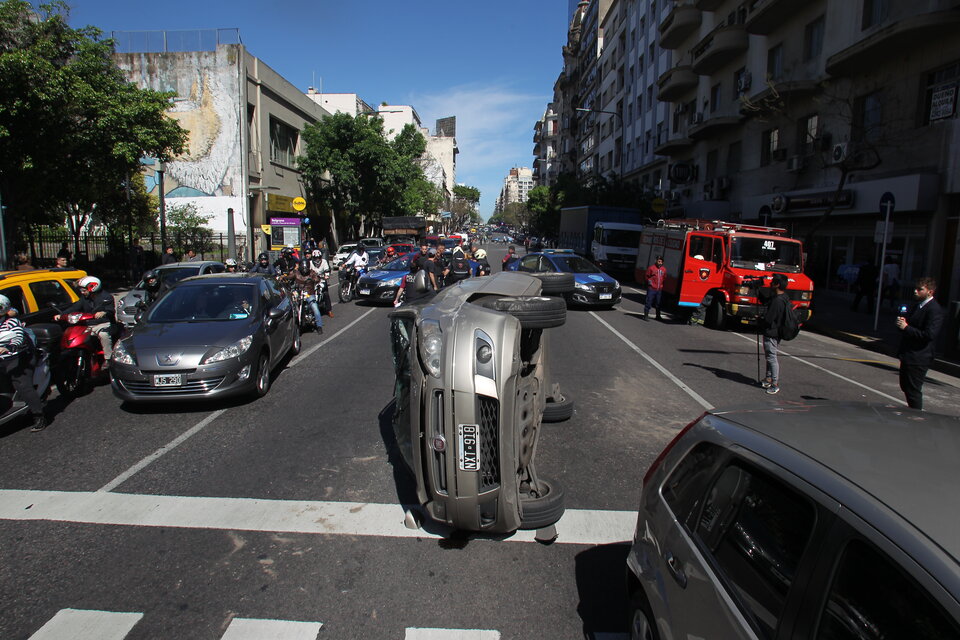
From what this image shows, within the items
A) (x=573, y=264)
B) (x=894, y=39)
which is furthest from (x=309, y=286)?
(x=894, y=39)

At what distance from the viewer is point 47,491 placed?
5133 millimetres

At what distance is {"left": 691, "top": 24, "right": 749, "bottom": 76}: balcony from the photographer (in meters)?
27.9

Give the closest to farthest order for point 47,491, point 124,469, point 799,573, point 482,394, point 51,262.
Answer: point 799,573 < point 482,394 < point 47,491 < point 124,469 < point 51,262

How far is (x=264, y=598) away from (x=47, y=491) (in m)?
2.79

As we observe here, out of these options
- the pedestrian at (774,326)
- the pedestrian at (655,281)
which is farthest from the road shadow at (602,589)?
the pedestrian at (655,281)

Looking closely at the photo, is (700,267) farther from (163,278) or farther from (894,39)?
(163,278)

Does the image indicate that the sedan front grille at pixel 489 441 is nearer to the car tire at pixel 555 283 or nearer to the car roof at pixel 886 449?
the car roof at pixel 886 449

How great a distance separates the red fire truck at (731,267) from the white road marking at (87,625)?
13.8 m

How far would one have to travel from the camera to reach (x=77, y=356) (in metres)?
8.31

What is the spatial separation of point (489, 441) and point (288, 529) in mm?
1825

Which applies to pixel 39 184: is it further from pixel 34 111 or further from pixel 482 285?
pixel 482 285

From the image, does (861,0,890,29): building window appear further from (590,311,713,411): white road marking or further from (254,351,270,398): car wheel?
(254,351,270,398): car wheel

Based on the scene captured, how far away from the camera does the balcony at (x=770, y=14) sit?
23.2m

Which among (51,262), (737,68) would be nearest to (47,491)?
(51,262)
